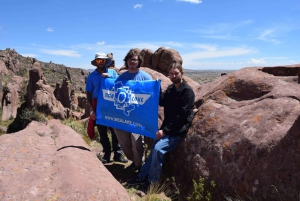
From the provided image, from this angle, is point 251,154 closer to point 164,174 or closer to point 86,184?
point 164,174

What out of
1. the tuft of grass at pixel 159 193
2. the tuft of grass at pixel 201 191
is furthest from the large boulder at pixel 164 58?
the tuft of grass at pixel 201 191

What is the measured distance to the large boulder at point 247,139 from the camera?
379cm

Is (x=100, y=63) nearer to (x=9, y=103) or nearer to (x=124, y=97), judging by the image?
(x=124, y=97)

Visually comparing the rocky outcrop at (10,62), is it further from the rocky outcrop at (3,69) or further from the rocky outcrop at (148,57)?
the rocky outcrop at (148,57)

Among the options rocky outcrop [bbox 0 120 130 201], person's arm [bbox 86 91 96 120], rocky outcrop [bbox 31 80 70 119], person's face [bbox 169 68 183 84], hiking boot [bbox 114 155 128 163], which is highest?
person's face [bbox 169 68 183 84]

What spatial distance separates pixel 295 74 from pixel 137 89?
9.87ft

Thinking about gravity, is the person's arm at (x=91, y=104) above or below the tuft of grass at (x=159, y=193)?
above

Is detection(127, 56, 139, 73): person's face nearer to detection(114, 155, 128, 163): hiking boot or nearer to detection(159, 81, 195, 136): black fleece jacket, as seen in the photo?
detection(159, 81, 195, 136): black fleece jacket

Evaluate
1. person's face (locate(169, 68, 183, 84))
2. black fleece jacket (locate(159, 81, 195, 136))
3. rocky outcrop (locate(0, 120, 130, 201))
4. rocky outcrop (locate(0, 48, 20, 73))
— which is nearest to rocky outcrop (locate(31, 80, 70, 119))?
rocky outcrop (locate(0, 120, 130, 201))

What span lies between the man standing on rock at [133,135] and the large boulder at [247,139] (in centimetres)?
85

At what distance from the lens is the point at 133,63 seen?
585 centimetres

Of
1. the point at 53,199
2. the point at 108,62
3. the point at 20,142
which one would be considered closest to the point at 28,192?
the point at 53,199

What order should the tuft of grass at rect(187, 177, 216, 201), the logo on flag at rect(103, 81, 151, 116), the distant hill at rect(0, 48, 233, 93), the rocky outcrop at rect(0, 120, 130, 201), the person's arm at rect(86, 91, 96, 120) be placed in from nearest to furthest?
the rocky outcrop at rect(0, 120, 130, 201) → the tuft of grass at rect(187, 177, 216, 201) → the logo on flag at rect(103, 81, 151, 116) → the person's arm at rect(86, 91, 96, 120) → the distant hill at rect(0, 48, 233, 93)

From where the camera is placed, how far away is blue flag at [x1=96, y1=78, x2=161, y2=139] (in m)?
5.69
